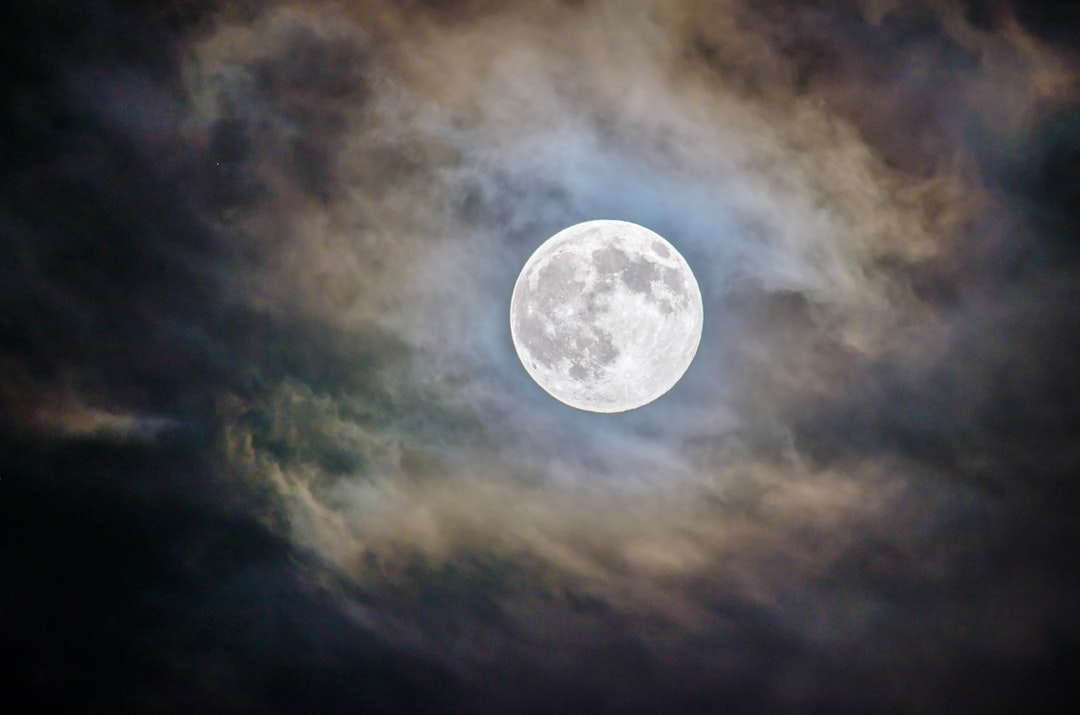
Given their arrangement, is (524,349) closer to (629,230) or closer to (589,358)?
(589,358)

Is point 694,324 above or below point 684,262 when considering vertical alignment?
below

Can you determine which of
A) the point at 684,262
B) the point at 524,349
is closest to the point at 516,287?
the point at 524,349

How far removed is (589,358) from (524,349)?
191cm

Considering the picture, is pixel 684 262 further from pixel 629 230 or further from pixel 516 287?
pixel 516 287

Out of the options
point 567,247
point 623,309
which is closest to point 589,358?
point 623,309

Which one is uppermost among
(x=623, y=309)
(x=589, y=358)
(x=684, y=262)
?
(x=684, y=262)

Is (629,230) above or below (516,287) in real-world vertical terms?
above

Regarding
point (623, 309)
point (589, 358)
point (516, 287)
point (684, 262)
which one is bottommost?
point (589, 358)

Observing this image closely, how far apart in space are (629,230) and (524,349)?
14.3ft

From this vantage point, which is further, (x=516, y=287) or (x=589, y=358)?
(x=516, y=287)

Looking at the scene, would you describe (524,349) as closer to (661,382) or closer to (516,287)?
(516,287)

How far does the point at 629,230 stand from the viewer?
1470 cm

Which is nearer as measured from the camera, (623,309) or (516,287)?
(623,309)

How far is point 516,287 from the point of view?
15.4m
